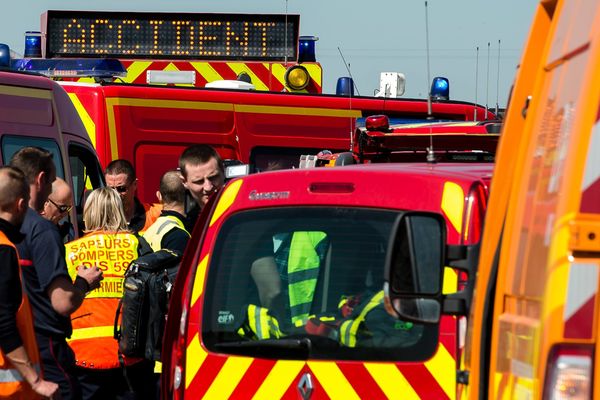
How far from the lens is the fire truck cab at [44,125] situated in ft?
35.7

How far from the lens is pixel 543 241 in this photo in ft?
10.9

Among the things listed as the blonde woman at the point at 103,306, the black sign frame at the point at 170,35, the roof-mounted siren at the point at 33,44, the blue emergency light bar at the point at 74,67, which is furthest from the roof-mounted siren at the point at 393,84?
the blonde woman at the point at 103,306

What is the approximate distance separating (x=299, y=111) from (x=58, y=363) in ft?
26.4

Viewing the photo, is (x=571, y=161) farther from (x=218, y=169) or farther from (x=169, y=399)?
(x=218, y=169)

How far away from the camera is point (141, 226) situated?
1071 centimetres

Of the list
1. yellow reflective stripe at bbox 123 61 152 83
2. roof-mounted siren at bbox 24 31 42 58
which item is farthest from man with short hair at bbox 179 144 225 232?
roof-mounted siren at bbox 24 31 42 58

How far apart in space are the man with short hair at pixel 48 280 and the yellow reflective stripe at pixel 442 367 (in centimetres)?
217

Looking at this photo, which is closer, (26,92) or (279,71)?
(26,92)

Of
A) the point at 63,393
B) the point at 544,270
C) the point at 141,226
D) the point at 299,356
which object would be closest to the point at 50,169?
the point at 63,393

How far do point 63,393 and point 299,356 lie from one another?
196cm

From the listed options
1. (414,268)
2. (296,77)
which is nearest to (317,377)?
(414,268)

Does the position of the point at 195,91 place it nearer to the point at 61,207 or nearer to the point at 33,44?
the point at 33,44

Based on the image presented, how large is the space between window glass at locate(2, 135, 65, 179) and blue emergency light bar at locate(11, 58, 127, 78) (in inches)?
107

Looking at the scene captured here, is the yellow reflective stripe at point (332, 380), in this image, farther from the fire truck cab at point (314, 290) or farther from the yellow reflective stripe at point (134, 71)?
the yellow reflective stripe at point (134, 71)
